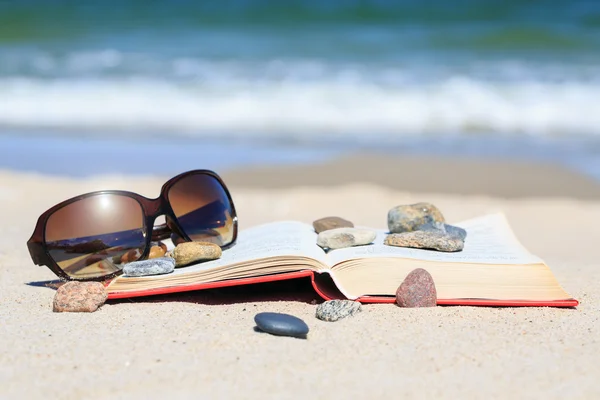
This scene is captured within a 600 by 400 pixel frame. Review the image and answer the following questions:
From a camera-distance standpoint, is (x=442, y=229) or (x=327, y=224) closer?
(x=442, y=229)

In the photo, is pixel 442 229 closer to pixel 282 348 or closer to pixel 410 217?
pixel 410 217

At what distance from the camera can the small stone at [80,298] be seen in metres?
2.76

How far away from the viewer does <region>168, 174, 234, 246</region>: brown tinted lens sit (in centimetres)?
327

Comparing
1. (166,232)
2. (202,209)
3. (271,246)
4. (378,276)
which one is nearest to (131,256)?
(166,232)

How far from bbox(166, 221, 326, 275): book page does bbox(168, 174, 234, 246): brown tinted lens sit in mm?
109

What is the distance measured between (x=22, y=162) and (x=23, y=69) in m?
6.15

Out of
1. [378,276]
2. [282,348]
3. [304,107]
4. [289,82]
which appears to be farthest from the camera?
[289,82]

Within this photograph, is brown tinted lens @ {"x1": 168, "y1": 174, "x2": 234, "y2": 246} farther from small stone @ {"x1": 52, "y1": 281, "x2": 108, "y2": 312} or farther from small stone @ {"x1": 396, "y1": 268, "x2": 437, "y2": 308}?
small stone @ {"x1": 396, "y1": 268, "x2": 437, "y2": 308}

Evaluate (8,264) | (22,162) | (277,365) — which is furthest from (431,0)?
(277,365)

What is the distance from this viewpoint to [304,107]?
35.3 feet

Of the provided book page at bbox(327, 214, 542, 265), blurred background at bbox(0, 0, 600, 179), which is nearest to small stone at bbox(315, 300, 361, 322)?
book page at bbox(327, 214, 542, 265)

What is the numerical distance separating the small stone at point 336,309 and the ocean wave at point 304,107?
655 centimetres

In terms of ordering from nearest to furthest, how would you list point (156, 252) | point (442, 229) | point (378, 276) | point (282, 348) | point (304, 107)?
point (282, 348) → point (378, 276) → point (156, 252) → point (442, 229) → point (304, 107)

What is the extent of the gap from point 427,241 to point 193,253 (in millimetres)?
954
